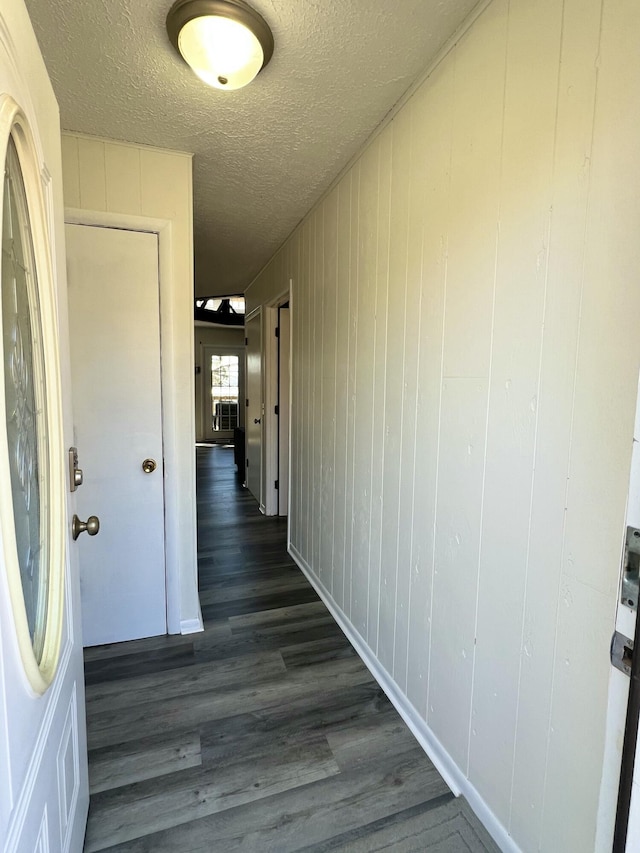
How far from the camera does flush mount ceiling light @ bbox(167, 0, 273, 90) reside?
126 cm

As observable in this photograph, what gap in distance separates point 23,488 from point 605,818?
45.7 inches

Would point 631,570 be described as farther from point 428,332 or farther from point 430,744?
point 430,744

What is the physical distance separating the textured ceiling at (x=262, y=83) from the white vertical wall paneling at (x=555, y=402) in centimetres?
55

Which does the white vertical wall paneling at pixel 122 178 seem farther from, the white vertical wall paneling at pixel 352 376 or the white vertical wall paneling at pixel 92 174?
the white vertical wall paneling at pixel 352 376

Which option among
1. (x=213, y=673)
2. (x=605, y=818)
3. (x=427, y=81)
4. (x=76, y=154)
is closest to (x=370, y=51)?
(x=427, y=81)

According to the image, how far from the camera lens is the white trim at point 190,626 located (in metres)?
2.38

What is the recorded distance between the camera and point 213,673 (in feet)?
6.75

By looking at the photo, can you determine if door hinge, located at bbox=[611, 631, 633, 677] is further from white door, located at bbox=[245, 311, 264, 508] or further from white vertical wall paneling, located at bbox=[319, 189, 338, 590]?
white door, located at bbox=[245, 311, 264, 508]

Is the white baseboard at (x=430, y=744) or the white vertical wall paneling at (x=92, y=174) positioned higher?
the white vertical wall paneling at (x=92, y=174)

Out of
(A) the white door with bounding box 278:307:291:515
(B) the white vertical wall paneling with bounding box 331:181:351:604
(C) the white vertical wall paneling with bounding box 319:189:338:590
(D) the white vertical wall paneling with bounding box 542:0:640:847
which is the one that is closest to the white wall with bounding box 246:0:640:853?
(D) the white vertical wall paneling with bounding box 542:0:640:847

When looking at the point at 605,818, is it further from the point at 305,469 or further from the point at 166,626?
the point at 305,469

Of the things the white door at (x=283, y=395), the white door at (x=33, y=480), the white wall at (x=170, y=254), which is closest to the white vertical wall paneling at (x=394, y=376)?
the white wall at (x=170, y=254)

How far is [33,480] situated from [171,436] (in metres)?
1.46

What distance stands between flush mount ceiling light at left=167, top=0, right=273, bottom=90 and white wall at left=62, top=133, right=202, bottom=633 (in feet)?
2.68
